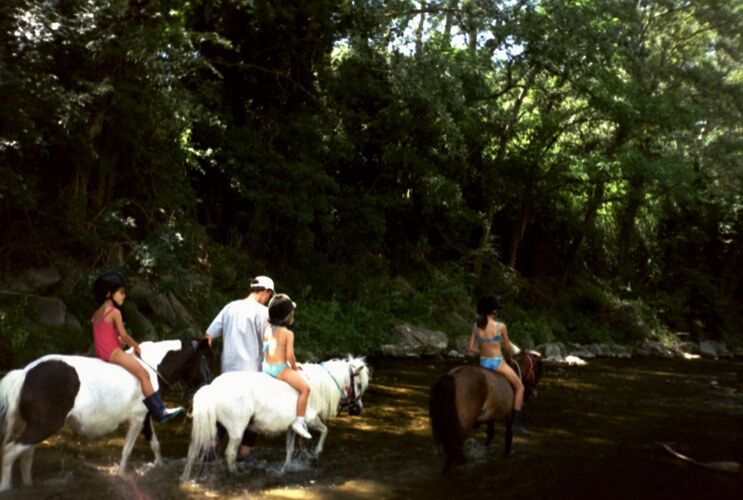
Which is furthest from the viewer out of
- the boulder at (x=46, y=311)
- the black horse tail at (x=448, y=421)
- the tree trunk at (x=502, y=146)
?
the tree trunk at (x=502, y=146)

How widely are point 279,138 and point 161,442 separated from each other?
12.8m

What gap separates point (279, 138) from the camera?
65.6 feet

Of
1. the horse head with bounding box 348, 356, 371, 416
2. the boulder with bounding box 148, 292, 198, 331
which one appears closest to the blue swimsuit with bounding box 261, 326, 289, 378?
the horse head with bounding box 348, 356, 371, 416

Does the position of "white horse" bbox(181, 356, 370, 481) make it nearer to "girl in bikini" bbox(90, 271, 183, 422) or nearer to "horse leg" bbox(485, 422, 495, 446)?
"girl in bikini" bbox(90, 271, 183, 422)

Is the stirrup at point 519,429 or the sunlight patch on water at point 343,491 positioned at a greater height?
the stirrup at point 519,429

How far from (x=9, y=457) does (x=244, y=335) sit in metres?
2.54

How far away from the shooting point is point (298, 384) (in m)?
7.32

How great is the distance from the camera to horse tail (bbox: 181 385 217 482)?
22.0 ft

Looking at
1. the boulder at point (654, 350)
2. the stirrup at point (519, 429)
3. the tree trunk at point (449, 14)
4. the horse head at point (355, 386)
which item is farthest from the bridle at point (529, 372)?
the boulder at point (654, 350)

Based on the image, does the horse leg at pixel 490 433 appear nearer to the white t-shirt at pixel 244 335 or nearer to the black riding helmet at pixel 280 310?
the white t-shirt at pixel 244 335

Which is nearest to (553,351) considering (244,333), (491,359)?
(491,359)

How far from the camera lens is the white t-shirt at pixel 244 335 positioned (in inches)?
302

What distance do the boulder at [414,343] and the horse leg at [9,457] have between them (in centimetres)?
1415

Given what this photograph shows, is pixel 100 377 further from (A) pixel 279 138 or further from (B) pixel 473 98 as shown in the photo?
(B) pixel 473 98
